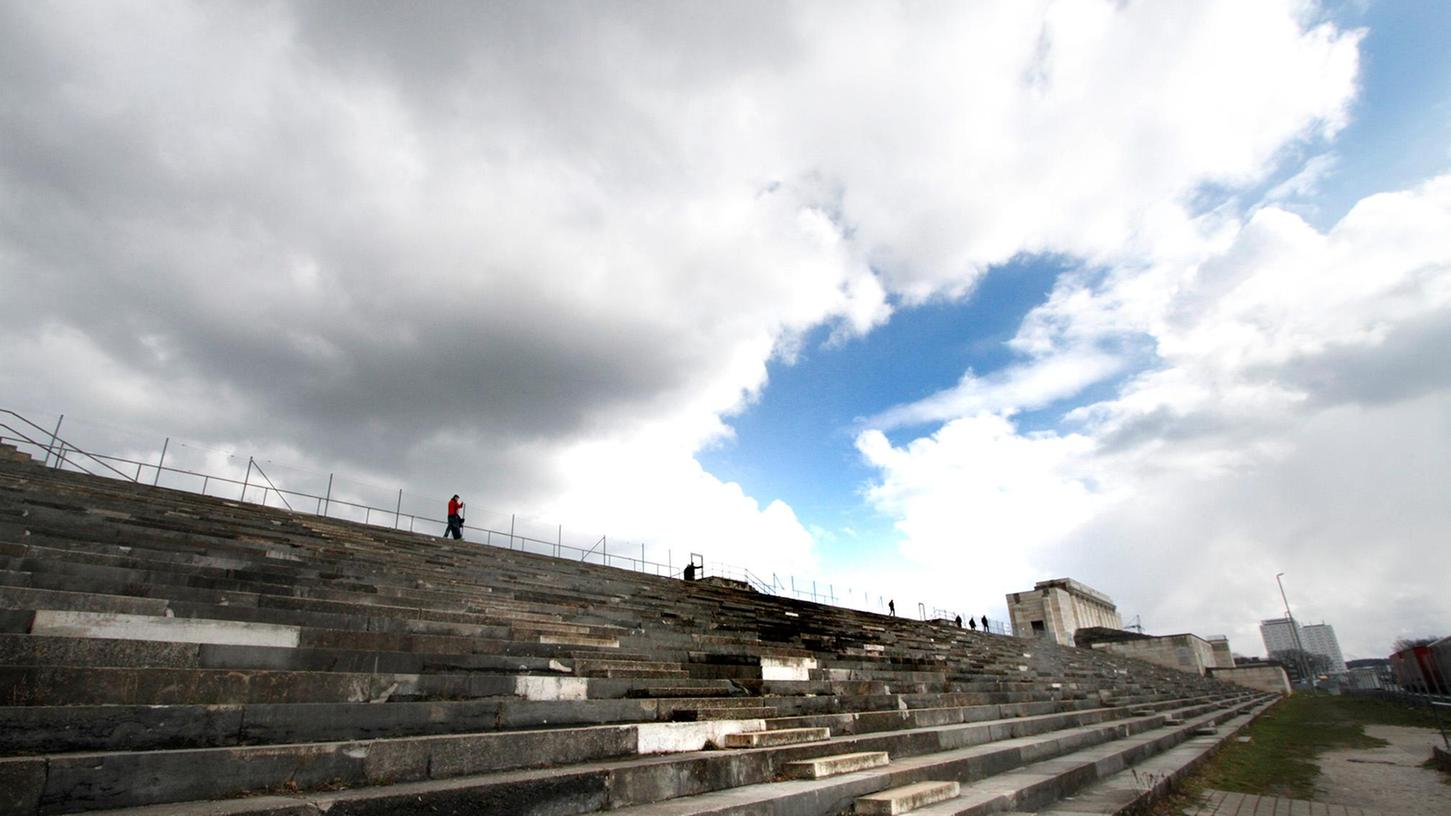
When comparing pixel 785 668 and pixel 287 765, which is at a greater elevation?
pixel 785 668

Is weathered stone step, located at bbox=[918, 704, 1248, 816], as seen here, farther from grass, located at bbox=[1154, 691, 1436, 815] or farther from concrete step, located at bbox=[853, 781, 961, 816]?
grass, located at bbox=[1154, 691, 1436, 815]

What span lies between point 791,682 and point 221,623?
6.31 metres

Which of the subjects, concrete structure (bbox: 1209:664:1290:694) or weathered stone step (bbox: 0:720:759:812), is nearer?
weathered stone step (bbox: 0:720:759:812)

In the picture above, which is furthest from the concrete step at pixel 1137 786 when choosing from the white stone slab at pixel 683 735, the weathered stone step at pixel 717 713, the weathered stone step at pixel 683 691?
the weathered stone step at pixel 683 691

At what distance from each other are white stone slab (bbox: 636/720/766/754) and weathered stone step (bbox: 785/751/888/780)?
694 millimetres

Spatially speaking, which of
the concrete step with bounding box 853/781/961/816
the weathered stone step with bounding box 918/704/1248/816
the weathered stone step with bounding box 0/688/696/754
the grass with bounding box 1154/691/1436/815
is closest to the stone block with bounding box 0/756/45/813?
the weathered stone step with bounding box 0/688/696/754

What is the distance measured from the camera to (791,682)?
332 inches

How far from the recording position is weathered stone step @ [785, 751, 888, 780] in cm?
527

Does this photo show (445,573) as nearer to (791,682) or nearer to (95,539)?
(95,539)

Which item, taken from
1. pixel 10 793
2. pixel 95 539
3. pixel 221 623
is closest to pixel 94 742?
pixel 10 793

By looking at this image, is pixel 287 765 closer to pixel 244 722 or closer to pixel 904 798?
pixel 244 722

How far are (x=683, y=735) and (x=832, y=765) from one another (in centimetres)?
133

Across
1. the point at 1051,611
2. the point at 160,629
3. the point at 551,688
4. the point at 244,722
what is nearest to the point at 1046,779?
the point at 551,688

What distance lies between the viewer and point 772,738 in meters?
5.84
